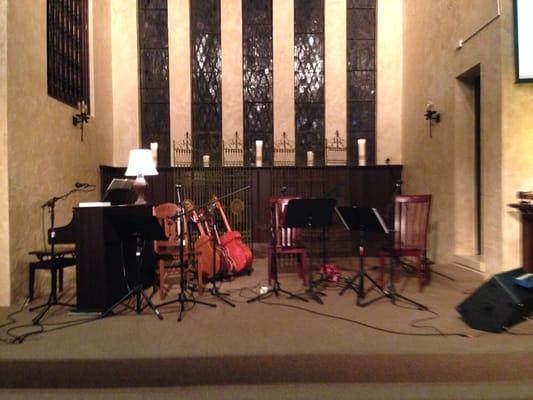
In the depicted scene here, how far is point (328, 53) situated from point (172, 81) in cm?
282

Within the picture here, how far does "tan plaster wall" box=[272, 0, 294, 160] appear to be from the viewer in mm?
7344

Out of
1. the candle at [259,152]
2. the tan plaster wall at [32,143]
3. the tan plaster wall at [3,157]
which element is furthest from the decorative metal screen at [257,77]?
the tan plaster wall at [3,157]

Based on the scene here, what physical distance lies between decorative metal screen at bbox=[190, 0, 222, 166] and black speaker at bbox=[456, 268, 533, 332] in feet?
16.4

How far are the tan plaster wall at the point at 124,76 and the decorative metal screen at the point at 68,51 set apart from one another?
42.8 inches

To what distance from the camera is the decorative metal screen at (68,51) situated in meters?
5.07

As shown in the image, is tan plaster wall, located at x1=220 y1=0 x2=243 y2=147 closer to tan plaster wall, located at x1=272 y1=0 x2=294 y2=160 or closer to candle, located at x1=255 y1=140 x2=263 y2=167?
tan plaster wall, located at x1=272 y1=0 x2=294 y2=160

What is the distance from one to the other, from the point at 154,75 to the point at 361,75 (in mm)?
3694

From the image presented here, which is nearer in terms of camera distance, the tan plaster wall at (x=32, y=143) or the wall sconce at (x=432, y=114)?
the tan plaster wall at (x=32, y=143)

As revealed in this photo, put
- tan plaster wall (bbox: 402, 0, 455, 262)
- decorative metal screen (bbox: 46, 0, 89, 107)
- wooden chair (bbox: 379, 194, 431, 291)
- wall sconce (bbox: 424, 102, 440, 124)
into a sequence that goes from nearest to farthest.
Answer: wooden chair (bbox: 379, 194, 431, 291) → decorative metal screen (bbox: 46, 0, 89, 107) → tan plaster wall (bbox: 402, 0, 455, 262) → wall sconce (bbox: 424, 102, 440, 124)

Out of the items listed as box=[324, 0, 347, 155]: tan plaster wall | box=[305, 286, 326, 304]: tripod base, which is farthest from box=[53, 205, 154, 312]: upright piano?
box=[324, 0, 347, 155]: tan plaster wall

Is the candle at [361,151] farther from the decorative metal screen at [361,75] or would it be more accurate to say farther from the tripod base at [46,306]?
the tripod base at [46,306]

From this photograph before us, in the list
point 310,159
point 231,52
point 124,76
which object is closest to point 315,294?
point 310,159

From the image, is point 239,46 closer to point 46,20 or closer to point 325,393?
point 46,20

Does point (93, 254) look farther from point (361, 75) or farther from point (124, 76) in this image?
point (361, 75)
